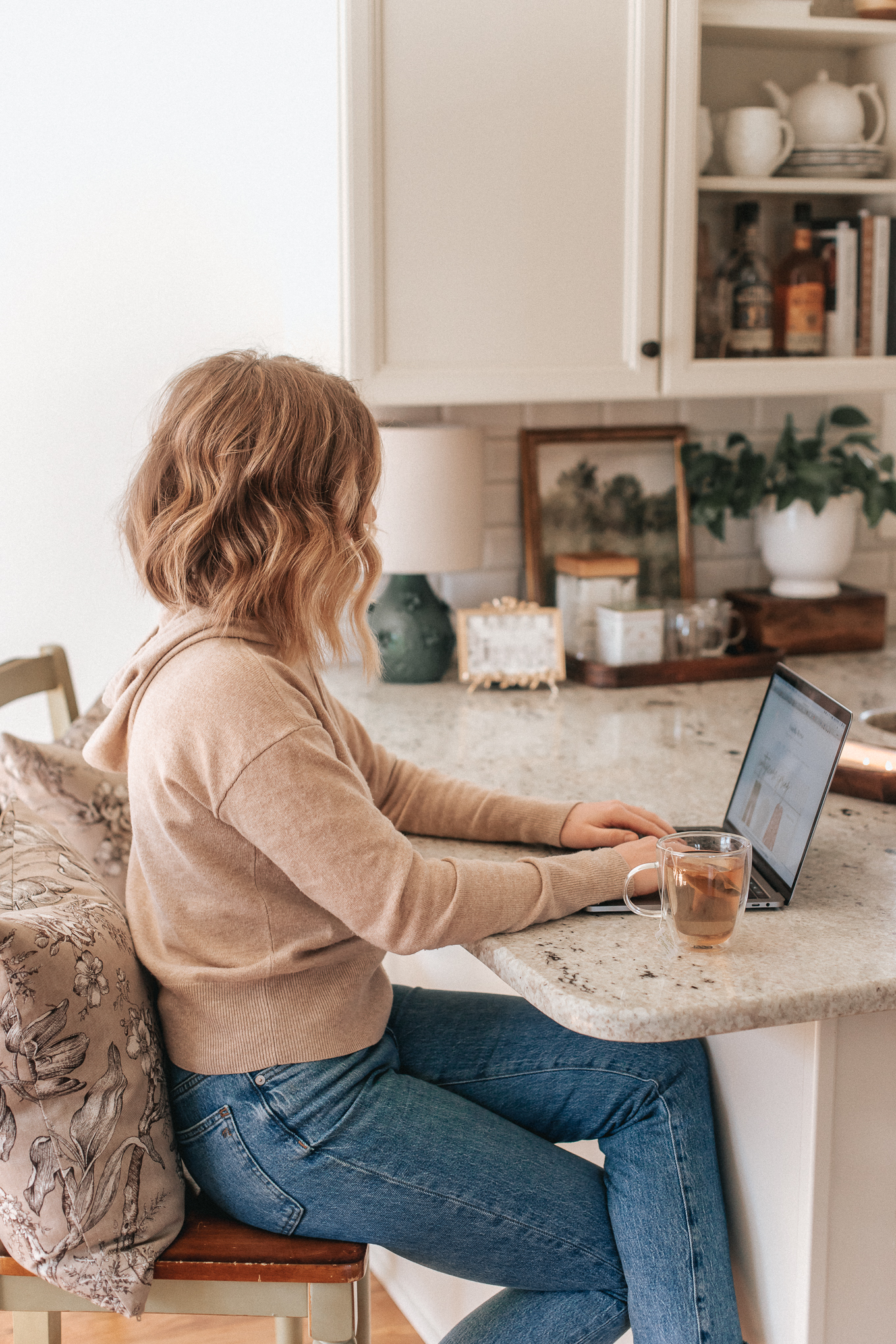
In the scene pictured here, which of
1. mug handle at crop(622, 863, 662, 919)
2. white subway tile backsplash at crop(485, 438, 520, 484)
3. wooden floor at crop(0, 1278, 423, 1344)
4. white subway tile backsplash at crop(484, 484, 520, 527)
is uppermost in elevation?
white subway tile backsplash at crop(485, 438, 520, 484)

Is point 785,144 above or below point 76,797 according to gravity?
above

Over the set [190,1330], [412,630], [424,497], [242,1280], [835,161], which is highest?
[835,161]

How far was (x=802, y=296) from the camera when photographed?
2170mm

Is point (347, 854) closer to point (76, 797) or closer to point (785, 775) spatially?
point (785, 775)

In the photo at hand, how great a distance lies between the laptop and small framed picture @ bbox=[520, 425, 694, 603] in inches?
39.8

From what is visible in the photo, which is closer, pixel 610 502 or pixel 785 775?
pixel 785 775

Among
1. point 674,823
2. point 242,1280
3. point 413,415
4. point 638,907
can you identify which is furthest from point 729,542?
point 242,1280

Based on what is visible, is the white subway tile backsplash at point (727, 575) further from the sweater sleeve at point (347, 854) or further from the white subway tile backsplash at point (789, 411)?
the sweater sleeve at point (347, 854)

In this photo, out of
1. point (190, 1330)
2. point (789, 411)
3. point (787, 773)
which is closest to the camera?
point (787, 773)

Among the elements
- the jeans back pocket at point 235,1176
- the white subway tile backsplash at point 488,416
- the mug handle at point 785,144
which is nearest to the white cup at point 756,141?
the mug handle at point 785,144

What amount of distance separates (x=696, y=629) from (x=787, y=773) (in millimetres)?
989

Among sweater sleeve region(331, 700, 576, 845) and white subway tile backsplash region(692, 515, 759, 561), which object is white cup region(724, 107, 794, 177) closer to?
white subway tile backsplash region(692, 515, 759, 561)

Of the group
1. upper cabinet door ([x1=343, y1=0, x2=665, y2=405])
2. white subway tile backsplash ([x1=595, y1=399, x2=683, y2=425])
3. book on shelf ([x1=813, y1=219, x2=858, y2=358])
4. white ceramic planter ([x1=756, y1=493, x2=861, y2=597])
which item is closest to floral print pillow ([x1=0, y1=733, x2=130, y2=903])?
upper cabinet door ([x1=343, y1=0, x2=665, y2=405])

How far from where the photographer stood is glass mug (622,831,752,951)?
41.4 inches
